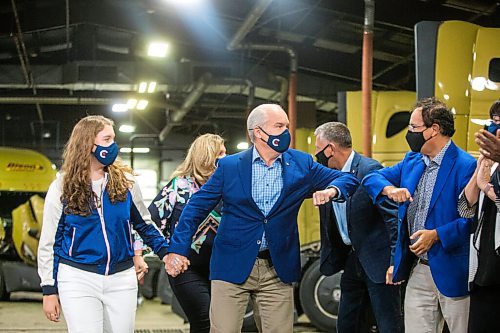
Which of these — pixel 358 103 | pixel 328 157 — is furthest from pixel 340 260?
pixel 358 103

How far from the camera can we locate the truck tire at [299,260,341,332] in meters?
10.2

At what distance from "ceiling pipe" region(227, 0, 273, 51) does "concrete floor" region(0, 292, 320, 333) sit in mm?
4728

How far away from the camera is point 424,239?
473 centimetres

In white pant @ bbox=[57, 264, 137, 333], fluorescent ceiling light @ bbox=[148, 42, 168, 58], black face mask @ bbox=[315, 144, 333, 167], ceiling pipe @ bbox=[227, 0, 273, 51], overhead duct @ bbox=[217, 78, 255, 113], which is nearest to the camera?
white pant @ bbox=[57, 264, 137, 333]

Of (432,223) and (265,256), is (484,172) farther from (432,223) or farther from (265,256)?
(265,256)

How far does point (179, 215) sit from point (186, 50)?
12862mm

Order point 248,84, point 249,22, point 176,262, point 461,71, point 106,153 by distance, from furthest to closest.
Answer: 1. point 248,84
2. point 249,22
3. point 461,71
4. point 176,262
5. point 106,153

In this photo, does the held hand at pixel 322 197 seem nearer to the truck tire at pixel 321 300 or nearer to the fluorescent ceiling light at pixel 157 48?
the truck tire at pixel 321 300

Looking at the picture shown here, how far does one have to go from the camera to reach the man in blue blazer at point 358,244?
571 cm

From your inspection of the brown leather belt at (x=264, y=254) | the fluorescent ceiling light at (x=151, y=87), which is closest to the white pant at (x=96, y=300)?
the brown leather belt at (x=264, y=254)

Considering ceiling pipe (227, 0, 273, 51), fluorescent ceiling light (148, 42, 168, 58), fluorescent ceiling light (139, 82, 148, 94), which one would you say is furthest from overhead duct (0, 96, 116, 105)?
ceiling pipe (227, 0, 273, 51)

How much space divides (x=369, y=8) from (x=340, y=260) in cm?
627

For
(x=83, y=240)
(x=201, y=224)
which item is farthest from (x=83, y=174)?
(x=201, y=224)

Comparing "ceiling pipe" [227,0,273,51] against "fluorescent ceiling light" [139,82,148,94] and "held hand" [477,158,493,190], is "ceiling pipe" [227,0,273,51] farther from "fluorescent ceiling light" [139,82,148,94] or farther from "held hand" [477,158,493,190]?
"held hand" [477,158,493,190]
